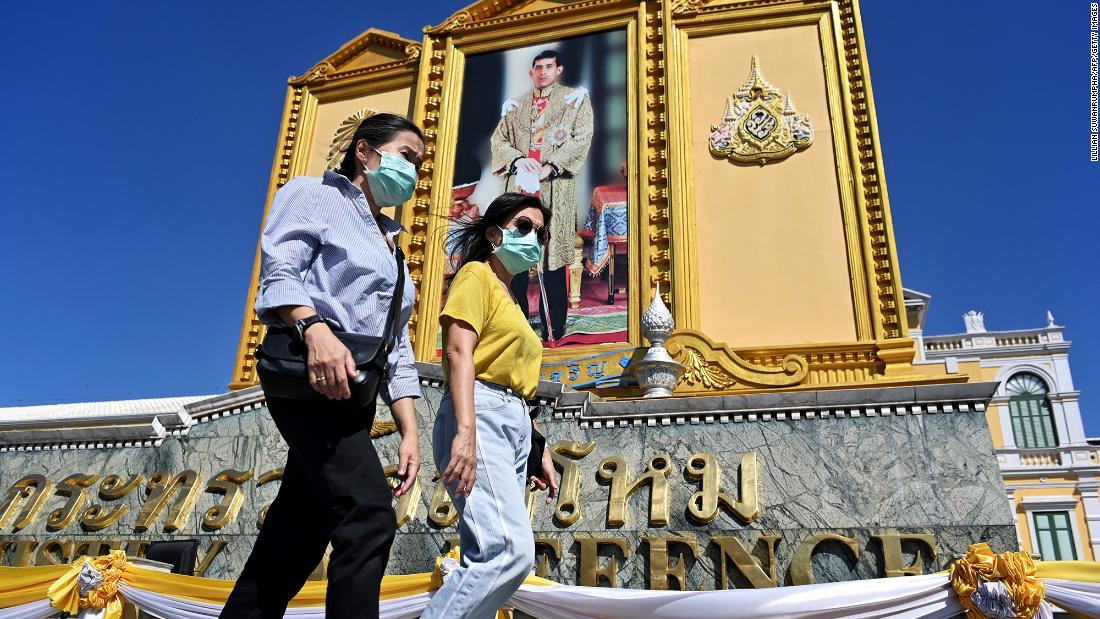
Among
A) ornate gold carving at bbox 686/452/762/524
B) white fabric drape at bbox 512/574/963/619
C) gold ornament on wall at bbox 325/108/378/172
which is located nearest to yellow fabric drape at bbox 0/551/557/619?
white fabric drape at bbox 512/574/963/619

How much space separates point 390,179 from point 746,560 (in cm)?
248

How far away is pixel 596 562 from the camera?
3.65 m

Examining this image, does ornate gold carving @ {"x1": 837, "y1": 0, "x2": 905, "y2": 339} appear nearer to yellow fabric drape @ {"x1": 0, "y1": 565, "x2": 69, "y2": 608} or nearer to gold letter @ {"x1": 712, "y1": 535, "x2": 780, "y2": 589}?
gold letter @ {"x1": 712, "y1": 535, "x2": 780, "y2": 589}

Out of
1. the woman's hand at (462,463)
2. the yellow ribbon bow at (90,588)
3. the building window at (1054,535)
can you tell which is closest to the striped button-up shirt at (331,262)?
the woman's hand at (462,463)

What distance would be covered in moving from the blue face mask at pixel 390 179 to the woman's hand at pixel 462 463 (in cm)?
71

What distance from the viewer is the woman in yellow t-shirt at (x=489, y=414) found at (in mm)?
1838

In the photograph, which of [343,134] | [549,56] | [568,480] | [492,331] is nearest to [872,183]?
[549,56]

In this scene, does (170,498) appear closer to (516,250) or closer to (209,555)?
(209,555)

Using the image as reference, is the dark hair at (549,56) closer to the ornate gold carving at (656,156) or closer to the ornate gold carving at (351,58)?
the ornate gold carving at (656,156)

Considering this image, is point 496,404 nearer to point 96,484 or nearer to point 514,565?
point 514,565

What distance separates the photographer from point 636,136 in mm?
9688

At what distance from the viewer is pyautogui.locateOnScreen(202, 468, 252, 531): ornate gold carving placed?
14.3 feet

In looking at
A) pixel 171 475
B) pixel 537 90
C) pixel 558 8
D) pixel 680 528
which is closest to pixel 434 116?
pixel 537 90

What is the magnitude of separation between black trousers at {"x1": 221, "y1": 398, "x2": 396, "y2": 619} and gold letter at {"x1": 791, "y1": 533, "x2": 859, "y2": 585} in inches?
91.8
